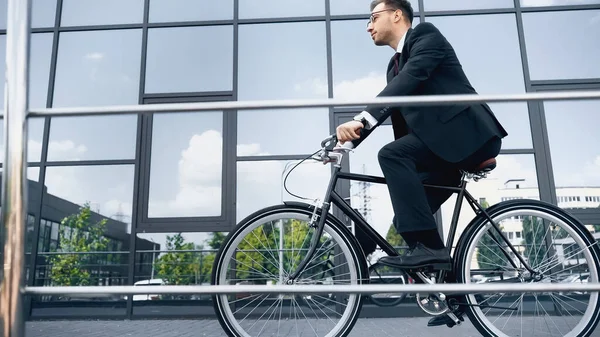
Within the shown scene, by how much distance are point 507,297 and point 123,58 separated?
20.9ft

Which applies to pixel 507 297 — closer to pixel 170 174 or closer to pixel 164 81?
pixel 170 174

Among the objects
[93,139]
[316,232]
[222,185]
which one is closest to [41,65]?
[93,139]

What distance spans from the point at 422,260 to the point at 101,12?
22.8ft

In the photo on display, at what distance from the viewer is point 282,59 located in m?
7.48

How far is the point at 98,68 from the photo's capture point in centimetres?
763

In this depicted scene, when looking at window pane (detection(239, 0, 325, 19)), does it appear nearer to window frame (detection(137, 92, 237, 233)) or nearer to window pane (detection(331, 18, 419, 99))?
window pane (detection(331, 18, 419, 99))

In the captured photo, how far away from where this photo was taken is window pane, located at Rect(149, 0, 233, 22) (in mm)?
7624

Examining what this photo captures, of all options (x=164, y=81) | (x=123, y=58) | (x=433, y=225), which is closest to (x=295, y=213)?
(x=433, y=225)

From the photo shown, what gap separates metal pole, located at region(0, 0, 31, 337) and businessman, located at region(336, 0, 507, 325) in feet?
4.58

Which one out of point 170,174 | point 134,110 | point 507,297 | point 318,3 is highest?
point 318,3

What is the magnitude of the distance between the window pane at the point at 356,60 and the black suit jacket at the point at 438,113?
15.5 ft

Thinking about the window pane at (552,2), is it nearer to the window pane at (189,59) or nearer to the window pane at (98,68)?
the window pane at (189,59)

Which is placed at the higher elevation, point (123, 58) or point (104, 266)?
point (123, 58)

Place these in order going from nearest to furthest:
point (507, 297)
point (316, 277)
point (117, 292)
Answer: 1. point (117, 292)
2. point (316, 277)
3. point (507, 297)
